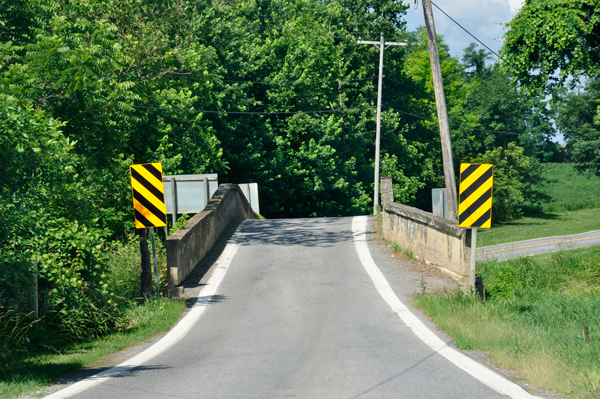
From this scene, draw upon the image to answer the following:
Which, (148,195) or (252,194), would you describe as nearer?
(148,195)

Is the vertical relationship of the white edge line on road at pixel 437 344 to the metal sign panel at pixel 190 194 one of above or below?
below

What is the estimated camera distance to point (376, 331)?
7.71 m

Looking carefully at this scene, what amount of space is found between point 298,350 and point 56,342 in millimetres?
3362

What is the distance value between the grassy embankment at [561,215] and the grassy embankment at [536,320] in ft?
39.4

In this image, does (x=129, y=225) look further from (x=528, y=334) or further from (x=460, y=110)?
(x=460, y=110)

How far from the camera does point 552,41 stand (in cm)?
1517

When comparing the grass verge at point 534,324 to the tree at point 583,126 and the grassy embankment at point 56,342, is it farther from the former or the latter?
the tree at point 583,126

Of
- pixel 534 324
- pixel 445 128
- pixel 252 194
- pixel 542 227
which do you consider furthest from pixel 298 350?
pixel 542 227

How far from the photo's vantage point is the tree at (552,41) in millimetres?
14789

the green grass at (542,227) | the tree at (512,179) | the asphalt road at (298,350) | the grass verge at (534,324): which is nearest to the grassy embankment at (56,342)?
the asphalt road at (298,350)

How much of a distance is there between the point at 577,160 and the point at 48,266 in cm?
4921

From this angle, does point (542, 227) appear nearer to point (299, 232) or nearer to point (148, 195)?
point (299, 232)

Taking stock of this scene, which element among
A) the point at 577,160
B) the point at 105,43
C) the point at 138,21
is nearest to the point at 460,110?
the point at 577,160

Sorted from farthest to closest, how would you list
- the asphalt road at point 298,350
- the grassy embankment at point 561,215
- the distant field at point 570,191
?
the distant field at point 570,191 → the grassy embankment at point 561,215 → the asphalt road at point 298,350
